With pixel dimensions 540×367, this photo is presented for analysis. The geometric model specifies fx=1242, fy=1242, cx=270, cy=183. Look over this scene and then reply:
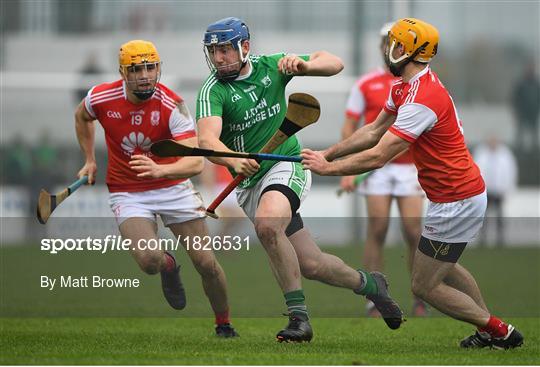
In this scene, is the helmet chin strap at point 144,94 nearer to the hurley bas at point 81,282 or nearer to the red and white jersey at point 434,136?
the red and white jersey at point 434,136

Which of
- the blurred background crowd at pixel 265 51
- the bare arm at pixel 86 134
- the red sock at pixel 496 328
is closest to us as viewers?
the red sock at pixel 496 328

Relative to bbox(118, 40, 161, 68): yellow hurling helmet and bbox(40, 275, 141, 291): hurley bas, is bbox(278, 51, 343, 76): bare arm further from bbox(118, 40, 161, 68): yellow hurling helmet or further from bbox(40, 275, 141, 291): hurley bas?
Result: bbox(40, 275, 141, 291): hurley bas

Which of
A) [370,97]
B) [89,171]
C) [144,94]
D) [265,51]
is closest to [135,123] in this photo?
[144,94]

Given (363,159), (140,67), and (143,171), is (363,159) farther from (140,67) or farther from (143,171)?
(140,67)

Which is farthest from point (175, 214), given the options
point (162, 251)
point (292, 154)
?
point (292, 154)

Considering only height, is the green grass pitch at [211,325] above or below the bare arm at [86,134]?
below

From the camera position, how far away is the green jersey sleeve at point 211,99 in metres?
7.91

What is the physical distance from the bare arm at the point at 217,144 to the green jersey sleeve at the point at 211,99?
46 millimetres

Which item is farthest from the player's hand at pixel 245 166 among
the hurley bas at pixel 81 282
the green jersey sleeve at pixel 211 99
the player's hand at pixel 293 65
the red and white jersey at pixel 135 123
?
the hurley bas at pixel 81 282

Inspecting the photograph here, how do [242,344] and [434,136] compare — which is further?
[242,344]

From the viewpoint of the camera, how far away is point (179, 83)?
19641 millimetres

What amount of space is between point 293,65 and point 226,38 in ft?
1.51

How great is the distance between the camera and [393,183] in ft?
33.6

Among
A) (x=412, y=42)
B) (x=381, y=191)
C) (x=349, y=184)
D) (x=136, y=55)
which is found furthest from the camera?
(x=349, y=184)
